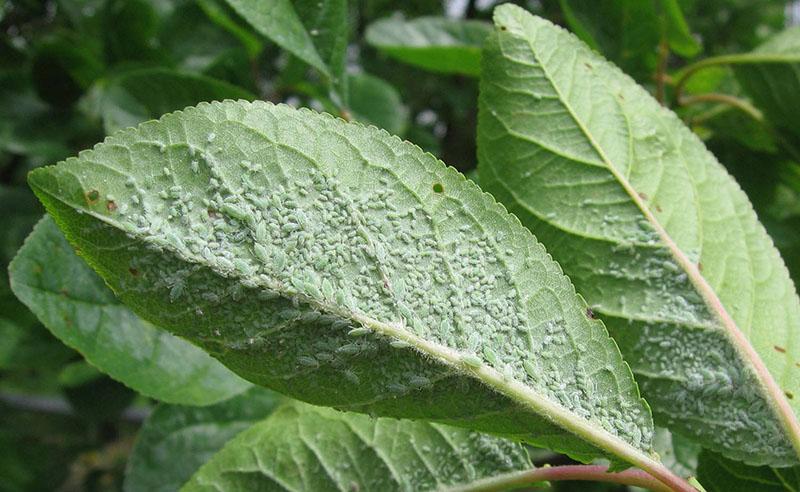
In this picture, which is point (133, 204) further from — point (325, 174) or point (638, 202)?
point (638, 202)

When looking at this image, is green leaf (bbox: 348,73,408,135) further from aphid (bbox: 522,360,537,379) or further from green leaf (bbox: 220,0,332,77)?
aphid (bbox: 522,360,537,379)

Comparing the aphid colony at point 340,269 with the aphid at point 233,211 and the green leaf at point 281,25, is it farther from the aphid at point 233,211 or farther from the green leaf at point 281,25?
the green leaf at point 281,25

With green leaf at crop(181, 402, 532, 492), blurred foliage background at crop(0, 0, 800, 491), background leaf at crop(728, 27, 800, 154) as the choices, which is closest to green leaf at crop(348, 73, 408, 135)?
blurred foliage background at crop(0, 0, 800, 491)

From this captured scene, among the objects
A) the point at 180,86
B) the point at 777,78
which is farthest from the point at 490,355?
the point at 777,78

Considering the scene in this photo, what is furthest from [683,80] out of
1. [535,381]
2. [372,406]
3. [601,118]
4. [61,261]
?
[61,261]

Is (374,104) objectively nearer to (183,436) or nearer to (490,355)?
(183,436)

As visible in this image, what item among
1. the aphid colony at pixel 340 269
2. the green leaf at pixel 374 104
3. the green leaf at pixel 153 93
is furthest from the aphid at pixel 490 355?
the green leaf at pixel 374 104

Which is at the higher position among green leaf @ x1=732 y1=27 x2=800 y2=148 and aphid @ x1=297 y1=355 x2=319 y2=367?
green leaf @ x1=732 y1=27 x2=800 y2=148
